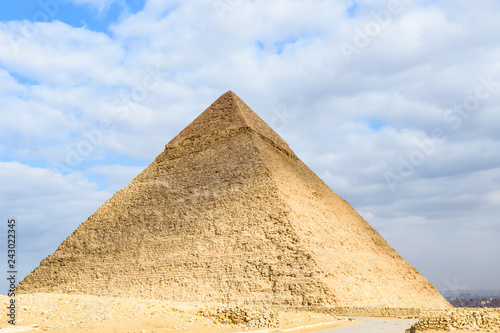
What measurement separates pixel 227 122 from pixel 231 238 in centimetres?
1425

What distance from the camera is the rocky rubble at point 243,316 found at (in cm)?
1566

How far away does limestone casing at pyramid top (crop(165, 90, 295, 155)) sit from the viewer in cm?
4297

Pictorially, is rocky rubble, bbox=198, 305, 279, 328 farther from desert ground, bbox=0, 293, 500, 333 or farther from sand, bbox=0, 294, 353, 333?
sand, bbox=0, 294, 353, 333

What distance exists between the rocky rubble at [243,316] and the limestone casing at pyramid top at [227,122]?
2631 centimetres

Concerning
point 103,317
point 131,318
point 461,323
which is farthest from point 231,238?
point 461,323

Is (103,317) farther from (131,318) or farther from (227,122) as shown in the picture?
(227,122)

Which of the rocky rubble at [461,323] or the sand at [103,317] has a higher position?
the sand at [103,317]

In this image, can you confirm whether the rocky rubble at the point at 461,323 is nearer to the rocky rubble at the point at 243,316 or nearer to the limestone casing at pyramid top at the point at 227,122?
the rocky rubble at the point at 243,316

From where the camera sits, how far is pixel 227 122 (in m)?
43.4

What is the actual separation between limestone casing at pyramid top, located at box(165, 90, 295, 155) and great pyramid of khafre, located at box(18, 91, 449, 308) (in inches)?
5.2

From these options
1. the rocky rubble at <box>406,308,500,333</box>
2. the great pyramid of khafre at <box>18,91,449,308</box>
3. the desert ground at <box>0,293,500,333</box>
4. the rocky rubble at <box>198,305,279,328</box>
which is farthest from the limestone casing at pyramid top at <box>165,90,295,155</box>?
the rocky rubble at <box>406,308,500,333</box>

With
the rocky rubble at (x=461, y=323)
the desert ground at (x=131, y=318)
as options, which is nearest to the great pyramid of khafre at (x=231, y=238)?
the desert ground at (x=131, y=318)

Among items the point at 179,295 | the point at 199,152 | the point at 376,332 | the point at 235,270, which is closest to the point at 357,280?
the point at 235,270

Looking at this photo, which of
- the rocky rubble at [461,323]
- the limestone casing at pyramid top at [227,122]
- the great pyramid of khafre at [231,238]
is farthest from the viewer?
the limestone casing at pyramid top at [227,122]
